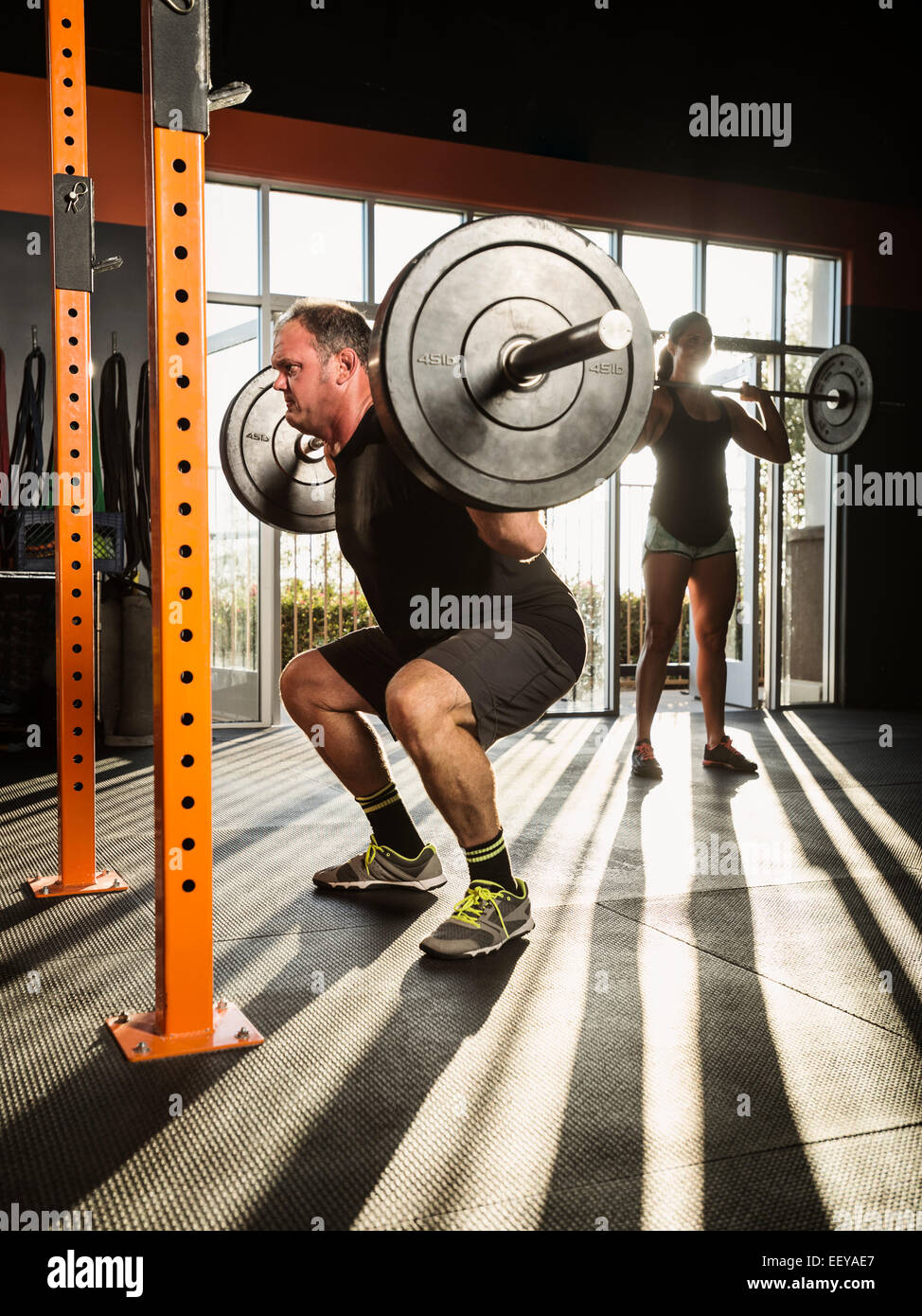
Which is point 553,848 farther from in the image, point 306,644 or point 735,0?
point 735,0

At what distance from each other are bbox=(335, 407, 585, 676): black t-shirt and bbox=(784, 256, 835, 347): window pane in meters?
5.19

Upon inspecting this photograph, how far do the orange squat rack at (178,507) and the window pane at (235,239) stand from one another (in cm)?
394

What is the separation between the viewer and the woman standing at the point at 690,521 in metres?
3.66

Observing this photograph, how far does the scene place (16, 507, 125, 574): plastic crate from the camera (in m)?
4.38

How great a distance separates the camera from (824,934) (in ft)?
6.38

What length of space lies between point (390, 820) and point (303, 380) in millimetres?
933

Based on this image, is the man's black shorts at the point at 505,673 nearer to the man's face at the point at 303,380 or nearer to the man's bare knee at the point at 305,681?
the man's bare knee at the point at 305,681

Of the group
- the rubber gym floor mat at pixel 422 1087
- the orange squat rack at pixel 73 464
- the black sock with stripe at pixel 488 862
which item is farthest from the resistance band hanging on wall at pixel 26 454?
the black sock with stripe at pixel 488 862

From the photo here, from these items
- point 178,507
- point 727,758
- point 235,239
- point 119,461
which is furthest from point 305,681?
point 235,239

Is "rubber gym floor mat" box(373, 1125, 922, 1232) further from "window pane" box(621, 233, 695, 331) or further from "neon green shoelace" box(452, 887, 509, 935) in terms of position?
"window pane" box(621, 233, 695, 331)

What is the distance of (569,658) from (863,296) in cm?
551

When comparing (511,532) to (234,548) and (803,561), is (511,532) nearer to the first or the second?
(234,548)
